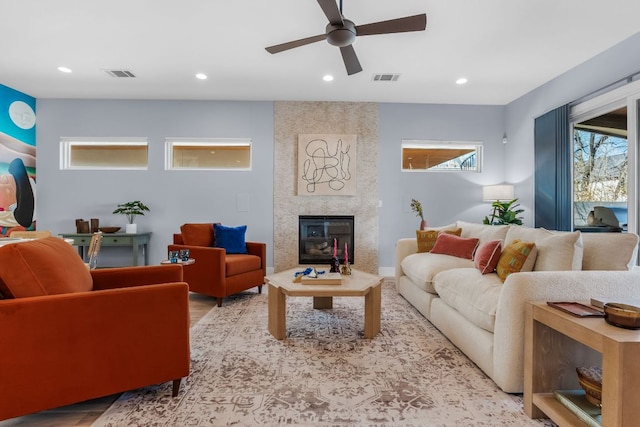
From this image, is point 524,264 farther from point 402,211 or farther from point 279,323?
point 402,211

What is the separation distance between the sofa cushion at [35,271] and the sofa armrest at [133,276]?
1.12 feet

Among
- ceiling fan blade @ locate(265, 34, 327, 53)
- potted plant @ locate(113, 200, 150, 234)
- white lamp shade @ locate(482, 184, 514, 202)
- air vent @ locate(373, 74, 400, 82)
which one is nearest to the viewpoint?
ceiling fan blade @ locate(265, 34, 327, 53)

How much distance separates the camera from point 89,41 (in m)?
3.19

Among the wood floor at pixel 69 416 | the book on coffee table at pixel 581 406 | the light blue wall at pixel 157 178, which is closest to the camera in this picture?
the book on coffee table at pixel 581 406

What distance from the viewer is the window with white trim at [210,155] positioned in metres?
5.06

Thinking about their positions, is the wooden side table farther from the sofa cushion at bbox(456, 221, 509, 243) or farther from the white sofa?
the sofa cushion at bbox(456, 221, 509, 243)

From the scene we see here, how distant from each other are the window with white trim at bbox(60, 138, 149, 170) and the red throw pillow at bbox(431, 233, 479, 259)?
4.51m

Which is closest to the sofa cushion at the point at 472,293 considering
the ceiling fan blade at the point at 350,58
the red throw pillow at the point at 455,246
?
the red throw pillow at the point at 455,246

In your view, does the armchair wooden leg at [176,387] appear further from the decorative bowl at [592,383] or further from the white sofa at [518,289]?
the decorative bowl at [592,383]

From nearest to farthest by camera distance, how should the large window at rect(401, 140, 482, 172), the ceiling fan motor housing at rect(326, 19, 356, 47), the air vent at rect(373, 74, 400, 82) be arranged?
the ceiling fan motor housing at rect(326, 19, 356, 47), the air vent at rect(373, 74, 400, 82), the large window at rect(401, 140, 482, 172)

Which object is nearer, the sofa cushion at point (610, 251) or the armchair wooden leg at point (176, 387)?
the armchair wooden leg at point (176, 387)

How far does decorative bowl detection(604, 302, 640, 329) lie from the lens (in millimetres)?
1202

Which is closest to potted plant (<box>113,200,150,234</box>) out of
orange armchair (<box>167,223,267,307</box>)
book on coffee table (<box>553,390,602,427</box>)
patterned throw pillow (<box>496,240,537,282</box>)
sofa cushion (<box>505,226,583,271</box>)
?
orange armchair (<box>167,223,267,307</box>)

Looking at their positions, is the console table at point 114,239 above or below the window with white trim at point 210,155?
below
